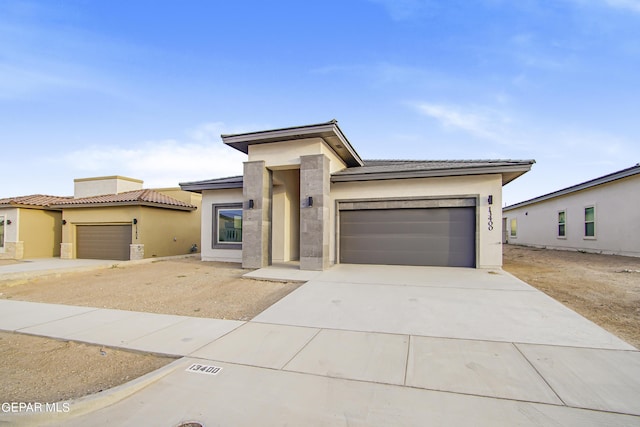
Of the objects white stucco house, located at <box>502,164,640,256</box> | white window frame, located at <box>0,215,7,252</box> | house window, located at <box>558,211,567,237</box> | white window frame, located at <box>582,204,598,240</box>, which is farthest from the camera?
house window, located at <box>558,211,567,237</box>

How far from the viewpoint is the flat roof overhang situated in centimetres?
982

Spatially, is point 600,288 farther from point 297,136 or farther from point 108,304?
point 108,304

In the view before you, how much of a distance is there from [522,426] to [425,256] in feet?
28.1

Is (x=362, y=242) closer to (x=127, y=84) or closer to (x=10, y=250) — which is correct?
(x=127, y=84)

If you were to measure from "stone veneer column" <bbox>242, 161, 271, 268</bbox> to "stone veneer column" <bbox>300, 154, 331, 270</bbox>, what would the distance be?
60.7 inches

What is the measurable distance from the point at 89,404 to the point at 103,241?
16.0m

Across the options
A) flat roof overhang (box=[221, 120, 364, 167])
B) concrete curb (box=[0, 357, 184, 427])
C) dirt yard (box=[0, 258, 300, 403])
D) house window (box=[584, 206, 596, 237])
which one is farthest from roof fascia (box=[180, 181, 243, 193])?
house window (box=[584, 206, 596, 237])

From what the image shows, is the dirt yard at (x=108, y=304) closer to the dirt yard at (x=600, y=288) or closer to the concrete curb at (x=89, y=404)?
the concrete curb at (x=89, y=404)

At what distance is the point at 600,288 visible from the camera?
759 cm

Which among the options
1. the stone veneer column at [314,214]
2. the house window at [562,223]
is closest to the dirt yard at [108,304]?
the stone veneer column at [314,214]

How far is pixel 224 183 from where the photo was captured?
1315cm

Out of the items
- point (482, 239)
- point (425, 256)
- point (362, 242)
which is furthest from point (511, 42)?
point (362, 242)

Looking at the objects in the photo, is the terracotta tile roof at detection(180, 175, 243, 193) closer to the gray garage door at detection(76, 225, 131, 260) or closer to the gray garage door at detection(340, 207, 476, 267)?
the gray garage door at detection(76, 225, 131, 260)

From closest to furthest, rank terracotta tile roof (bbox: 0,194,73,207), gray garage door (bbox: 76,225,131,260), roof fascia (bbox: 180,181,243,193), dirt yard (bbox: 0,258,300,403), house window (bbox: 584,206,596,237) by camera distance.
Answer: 1. dirt yard (bbox: 0,258,300,403)
2. roof fascia (bbox: 180,181,243,193)
3. house window (bbox: 584,206,596,237)
4. gray garage door (bbox: 76,225,131,260)
5. terracotta tile roof (bbox: 0,194,73,207)
